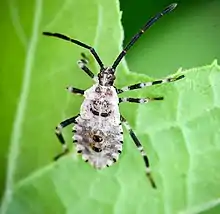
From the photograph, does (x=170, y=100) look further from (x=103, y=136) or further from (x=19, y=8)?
(x=19, y=8)

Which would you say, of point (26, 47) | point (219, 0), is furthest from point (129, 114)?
point (219, 0)

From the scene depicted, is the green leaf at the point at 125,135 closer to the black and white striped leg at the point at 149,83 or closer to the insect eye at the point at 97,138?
the black and white striped leg at the point at 149,83

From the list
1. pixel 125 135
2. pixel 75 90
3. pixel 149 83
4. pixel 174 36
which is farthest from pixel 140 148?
pixel 174 36

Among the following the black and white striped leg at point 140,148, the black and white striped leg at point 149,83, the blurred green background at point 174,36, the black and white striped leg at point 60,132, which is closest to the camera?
the black and white striped leg at point 149,83

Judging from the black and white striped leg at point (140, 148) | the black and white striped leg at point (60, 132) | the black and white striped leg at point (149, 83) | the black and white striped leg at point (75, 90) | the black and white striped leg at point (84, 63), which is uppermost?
the black and white striped leg at point (84, 63)

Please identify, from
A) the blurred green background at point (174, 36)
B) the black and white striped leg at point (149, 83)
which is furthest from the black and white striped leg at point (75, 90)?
the blurred green background at point (174, 36)

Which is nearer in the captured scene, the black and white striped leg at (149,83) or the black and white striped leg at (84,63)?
the black and white striped leg at (149,83)
